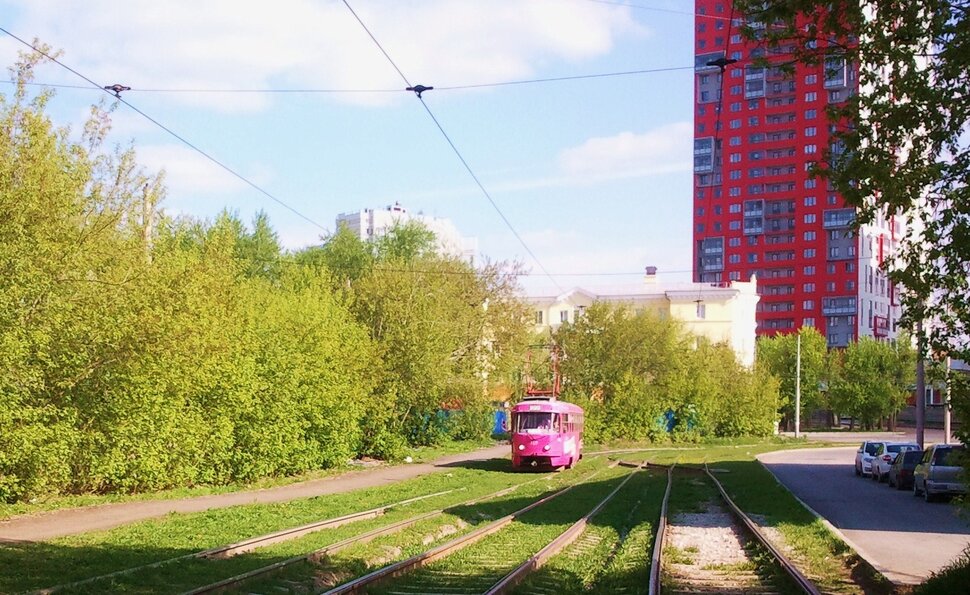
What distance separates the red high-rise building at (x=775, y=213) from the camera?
4948 inches

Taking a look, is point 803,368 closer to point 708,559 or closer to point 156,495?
point 156,495

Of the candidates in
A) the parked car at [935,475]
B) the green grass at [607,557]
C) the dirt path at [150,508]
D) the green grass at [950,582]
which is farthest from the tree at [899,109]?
the parked car at [935,475]

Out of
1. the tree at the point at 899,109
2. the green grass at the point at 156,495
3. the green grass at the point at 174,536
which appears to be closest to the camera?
the tree at the point at 899,109

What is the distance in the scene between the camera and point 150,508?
21016 millimetres

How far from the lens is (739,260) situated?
136 metres

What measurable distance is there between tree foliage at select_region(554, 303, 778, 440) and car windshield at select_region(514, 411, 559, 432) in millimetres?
25316

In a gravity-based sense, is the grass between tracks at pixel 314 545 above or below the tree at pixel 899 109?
below

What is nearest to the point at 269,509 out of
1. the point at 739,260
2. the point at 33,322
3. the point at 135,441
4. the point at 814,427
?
the point at 135,441

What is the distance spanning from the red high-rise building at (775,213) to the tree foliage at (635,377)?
193 feet

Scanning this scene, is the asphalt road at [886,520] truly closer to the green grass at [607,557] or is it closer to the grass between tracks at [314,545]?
the grass between tracks at [314,545]

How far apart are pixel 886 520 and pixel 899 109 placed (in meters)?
15.1

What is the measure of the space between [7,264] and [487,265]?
4490cm

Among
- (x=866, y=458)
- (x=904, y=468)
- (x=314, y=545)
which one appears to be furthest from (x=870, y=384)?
(x=314, y=545)

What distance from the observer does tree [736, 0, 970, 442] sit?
1023cm
